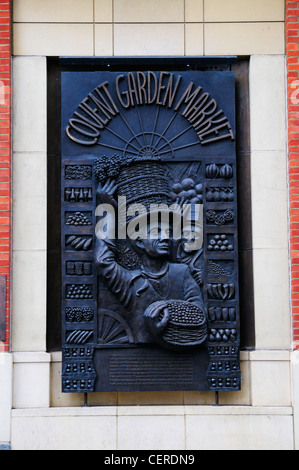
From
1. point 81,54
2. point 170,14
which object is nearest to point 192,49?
point 170,14

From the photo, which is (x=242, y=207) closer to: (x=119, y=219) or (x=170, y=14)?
(x=119, y=219)

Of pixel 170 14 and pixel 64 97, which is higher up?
pixel 170 14

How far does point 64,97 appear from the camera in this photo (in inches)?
275

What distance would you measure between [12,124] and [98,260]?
1.78 m

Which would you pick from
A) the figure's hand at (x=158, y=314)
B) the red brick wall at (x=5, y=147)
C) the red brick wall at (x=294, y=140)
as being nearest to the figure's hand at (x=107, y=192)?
the red brick wall at (x=5, y=147)

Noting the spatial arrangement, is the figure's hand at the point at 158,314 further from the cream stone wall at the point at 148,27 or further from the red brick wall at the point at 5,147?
the cream stone wall at the point at 148,27

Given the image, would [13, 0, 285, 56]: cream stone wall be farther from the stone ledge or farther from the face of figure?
the stone ledge

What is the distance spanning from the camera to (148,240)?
266 inches

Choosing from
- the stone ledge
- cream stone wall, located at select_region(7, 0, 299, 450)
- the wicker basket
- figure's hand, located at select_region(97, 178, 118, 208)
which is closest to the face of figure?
the wicker basket

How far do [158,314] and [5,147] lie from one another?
2.40 metres

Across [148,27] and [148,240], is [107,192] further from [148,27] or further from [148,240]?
[148,27]

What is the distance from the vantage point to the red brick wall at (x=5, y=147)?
22.2 ft

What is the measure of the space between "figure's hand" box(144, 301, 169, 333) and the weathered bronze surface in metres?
0.01

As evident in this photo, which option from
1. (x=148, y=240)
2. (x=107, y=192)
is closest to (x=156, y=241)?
(x=148, y=240)
